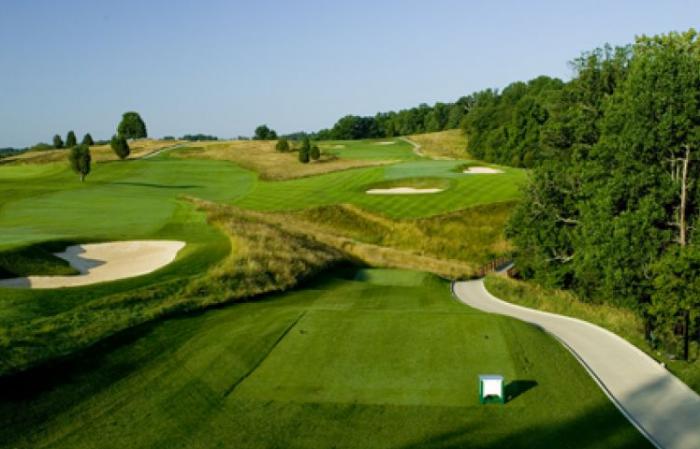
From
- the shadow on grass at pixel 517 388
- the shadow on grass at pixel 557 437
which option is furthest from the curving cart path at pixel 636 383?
the shadow on grass at pixel 517 388

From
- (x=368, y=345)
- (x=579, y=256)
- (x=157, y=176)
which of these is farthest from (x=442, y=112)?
(x=368, y=345)

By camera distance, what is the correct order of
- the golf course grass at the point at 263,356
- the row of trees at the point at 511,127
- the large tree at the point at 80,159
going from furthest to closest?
the row of trees at the point at 511,127 < the large tree at the point at 80,159 < the golf course grass at the point at 263,356

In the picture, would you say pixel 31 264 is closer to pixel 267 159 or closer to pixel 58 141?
pixel 267 159

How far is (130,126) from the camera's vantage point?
→ 13112cm

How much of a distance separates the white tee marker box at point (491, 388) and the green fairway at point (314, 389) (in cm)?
24

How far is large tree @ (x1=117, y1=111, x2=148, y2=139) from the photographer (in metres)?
131

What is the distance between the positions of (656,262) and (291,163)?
6352cm

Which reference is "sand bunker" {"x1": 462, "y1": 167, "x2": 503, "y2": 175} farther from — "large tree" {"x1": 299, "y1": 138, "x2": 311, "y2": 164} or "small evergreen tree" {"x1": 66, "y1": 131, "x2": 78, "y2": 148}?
"small evergreen tree" {"x1": 66, "y1": 131, "x2": 78, "y2": 148}

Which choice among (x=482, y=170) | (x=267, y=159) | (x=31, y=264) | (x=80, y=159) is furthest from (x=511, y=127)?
(x=31, y=264)

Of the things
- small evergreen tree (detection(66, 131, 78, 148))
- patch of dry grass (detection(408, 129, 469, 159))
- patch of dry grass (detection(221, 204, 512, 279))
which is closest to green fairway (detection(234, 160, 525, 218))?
patch of dry grass (detection(221, 204, 512, 279))

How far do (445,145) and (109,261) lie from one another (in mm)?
94371

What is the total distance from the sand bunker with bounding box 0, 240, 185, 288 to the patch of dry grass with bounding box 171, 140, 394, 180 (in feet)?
134

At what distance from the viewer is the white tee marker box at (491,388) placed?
47.8 ft

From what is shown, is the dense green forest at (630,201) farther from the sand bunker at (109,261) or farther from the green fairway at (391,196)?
the sand bunker at (109,261)
